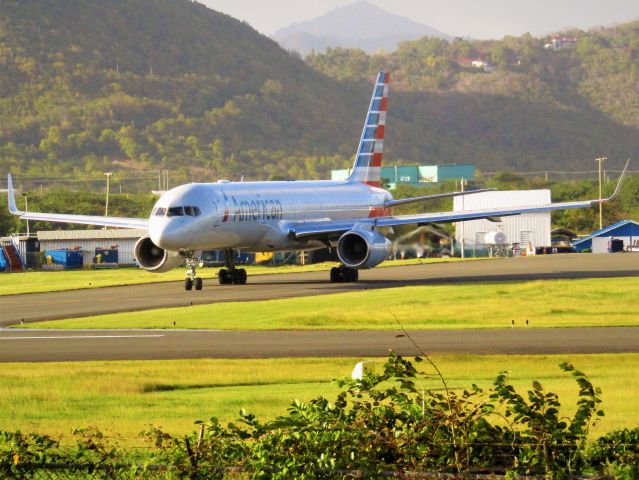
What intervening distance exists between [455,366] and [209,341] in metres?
9.62

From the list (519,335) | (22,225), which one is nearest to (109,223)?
(519,335)

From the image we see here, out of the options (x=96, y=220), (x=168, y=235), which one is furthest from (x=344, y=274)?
(x=96, y=220)

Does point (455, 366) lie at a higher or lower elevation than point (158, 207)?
lower

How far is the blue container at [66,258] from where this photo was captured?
94.6 metres

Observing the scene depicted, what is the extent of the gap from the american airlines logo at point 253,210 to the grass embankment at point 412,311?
6.49m

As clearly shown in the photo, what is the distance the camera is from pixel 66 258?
94.7m

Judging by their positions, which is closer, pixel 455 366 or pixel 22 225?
pixel 455 366

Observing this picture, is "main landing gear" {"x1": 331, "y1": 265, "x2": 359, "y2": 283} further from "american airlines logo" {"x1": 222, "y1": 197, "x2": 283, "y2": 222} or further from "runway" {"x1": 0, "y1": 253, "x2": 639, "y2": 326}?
"american airlines logo" {"x1": 222, "y1": 197, "x2": 283, "y2": 222}

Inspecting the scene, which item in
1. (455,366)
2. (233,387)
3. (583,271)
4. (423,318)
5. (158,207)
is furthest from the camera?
(583,271)

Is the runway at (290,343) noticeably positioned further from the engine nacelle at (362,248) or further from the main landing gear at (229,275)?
the main landing gear at (229,275)

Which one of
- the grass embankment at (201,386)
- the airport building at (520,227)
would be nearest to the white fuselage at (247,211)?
the grass embankment at (201,386)

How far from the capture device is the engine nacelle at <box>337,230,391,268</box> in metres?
56.7

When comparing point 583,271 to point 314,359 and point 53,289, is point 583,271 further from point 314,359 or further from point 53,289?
point 314,359

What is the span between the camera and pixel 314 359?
106 feet
